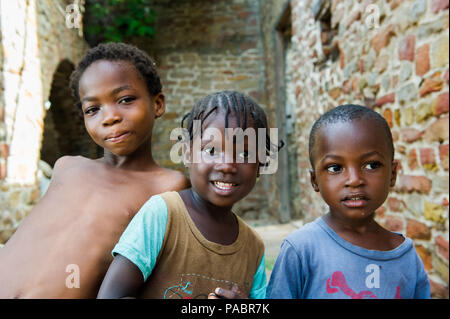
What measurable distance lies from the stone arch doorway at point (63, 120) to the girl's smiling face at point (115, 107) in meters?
4.03

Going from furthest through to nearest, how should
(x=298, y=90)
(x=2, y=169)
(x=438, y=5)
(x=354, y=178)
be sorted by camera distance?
(x=298, y=90) → (x=2, y=169) → (x=438, y=5) → (x=354, y=178)

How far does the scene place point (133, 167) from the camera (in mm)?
1295

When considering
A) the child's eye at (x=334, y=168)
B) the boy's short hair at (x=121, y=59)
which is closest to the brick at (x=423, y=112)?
the child's eye at (x=334, y=168)

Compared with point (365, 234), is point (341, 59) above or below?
above

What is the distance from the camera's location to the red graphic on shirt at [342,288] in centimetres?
106

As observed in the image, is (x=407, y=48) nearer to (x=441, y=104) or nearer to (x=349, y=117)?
(x=441, y=104)

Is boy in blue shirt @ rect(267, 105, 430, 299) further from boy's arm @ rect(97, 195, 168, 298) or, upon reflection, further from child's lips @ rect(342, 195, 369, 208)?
boy's arm @ rect(97, 195, 168, 298)

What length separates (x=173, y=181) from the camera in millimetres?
1292

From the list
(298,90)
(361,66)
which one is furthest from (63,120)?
(361,66)

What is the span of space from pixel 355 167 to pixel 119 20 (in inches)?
256

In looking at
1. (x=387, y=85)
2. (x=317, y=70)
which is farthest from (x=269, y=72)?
(x=387, y=85)

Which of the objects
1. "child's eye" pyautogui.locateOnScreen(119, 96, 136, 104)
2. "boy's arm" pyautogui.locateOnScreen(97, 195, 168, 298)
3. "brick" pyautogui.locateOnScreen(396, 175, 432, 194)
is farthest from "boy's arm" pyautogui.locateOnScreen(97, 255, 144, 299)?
"brick" pyautogui.locateOnScreen(396, 175, 432, 194)

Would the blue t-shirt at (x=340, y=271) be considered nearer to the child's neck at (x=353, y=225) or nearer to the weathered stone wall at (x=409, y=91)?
the child's neck at (x=353, y=225)
